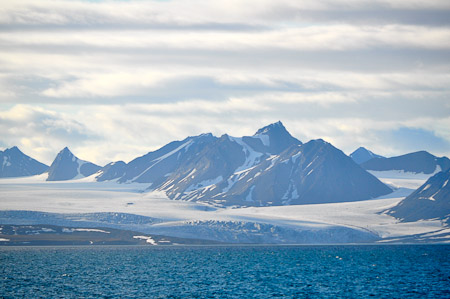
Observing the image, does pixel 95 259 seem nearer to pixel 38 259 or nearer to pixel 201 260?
pixel 38 259

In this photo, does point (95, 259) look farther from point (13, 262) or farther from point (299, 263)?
point (299, 263)

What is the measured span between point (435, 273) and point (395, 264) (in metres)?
29.9

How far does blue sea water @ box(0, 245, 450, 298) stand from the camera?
113375 mm

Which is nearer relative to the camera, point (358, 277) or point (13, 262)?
point (358, 277)

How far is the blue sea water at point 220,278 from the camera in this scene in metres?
113

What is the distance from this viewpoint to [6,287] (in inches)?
4656

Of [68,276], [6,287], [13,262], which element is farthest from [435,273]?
[13,262]

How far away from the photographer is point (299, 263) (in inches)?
7303

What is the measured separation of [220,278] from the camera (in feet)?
457

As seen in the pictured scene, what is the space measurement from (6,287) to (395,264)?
99811mm

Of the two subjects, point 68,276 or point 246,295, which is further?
point 68,276

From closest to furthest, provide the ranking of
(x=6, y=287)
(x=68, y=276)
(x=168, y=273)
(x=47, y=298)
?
(x=47, y=298) < (x=6, y=287) < (x=68, y=276) < (x=168, y=273)

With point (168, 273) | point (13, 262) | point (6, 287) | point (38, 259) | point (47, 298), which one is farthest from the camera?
point (38, 259)

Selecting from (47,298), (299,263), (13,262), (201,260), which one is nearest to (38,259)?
(13,262)
